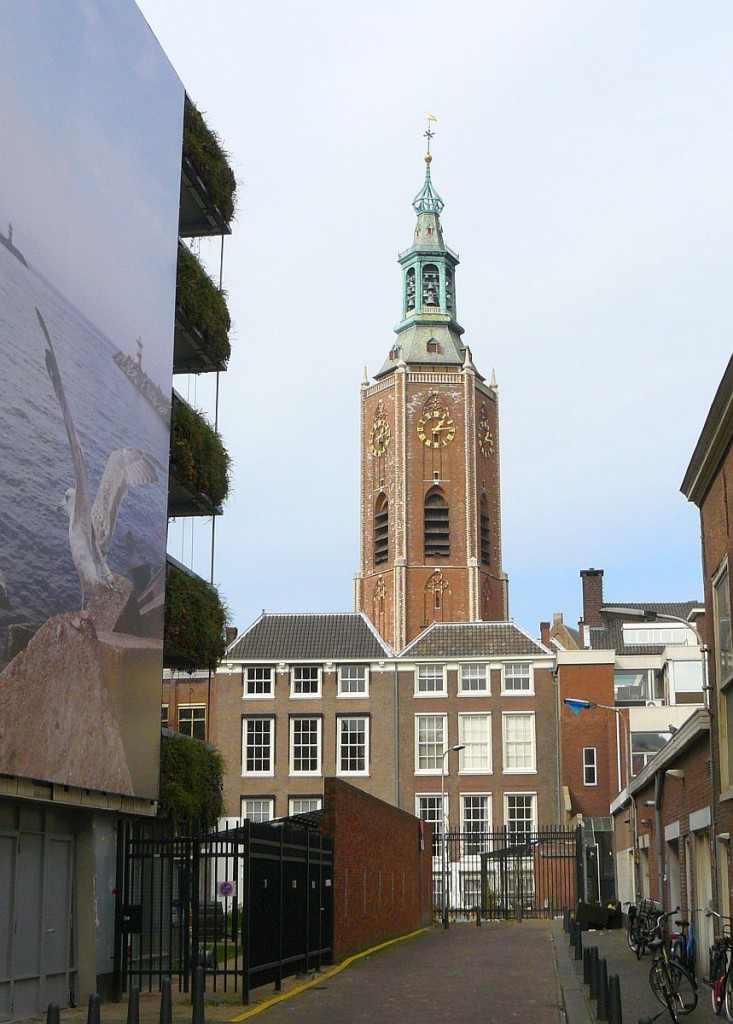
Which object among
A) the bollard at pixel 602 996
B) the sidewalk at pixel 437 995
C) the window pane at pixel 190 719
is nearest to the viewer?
the bollard at pixel 602 996

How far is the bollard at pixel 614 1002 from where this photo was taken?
13.1 metres

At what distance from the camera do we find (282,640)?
205ft

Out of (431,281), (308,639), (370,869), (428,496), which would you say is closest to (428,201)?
(431,281)

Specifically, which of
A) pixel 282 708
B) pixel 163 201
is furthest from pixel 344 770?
pixel 163 201

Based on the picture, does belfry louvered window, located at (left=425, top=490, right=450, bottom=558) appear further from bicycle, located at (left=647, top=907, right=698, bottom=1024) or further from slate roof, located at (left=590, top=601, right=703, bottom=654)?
bicycle, located at (left=647, top=907, right=698, bottom=1024)

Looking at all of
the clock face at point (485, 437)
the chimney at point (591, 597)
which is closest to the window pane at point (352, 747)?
the chimney at point (591, 597)

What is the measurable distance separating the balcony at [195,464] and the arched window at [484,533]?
6769cm

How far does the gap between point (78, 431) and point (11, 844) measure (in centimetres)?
527

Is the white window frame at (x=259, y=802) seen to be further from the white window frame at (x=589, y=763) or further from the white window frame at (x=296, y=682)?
the white window frame at (x=589, y=763)

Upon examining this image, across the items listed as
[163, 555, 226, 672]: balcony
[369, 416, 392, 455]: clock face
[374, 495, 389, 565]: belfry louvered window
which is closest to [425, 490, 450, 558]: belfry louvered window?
[374, 495, 389, 565]: belfry louvered window

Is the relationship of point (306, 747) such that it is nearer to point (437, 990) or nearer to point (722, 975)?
point (437, 990)

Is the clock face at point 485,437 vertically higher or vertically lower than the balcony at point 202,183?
higher

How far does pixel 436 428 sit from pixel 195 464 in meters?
70.1

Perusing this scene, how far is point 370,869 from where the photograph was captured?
2959cm
